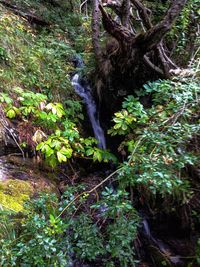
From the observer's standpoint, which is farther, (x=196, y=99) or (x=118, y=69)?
(x=118, y=69)

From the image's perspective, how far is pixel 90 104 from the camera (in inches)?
182

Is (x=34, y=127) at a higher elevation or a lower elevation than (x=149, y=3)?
lower

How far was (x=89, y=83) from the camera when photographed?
186 inches

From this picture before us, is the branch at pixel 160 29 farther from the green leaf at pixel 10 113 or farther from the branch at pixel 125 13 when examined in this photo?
the green leaf at pixel 10 113

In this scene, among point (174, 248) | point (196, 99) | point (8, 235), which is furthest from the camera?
point (174, 248)

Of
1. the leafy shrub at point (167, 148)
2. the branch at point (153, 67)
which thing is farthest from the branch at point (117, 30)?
the leafy shrub at point (167, 148)

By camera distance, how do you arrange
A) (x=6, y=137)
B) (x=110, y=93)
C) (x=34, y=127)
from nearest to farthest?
1. (x=6, y=137)
2. (x=34, y=127)
3. (x=110, y=93)

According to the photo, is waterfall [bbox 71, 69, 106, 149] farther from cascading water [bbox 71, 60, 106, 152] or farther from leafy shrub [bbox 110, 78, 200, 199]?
leafy shrub [bbox 110, 78, 200, 199]

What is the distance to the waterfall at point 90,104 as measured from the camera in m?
4.41

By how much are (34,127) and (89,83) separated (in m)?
1.55

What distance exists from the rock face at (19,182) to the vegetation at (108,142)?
0.7 inches

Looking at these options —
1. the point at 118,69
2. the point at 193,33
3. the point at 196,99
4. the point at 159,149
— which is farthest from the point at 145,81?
the point at 159,149

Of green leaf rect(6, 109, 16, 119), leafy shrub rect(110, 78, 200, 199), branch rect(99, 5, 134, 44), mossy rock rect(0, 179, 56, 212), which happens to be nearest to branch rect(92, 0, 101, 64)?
branch rect(99, 5, 134, 44)

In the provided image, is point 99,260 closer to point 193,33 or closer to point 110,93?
point 110,93
